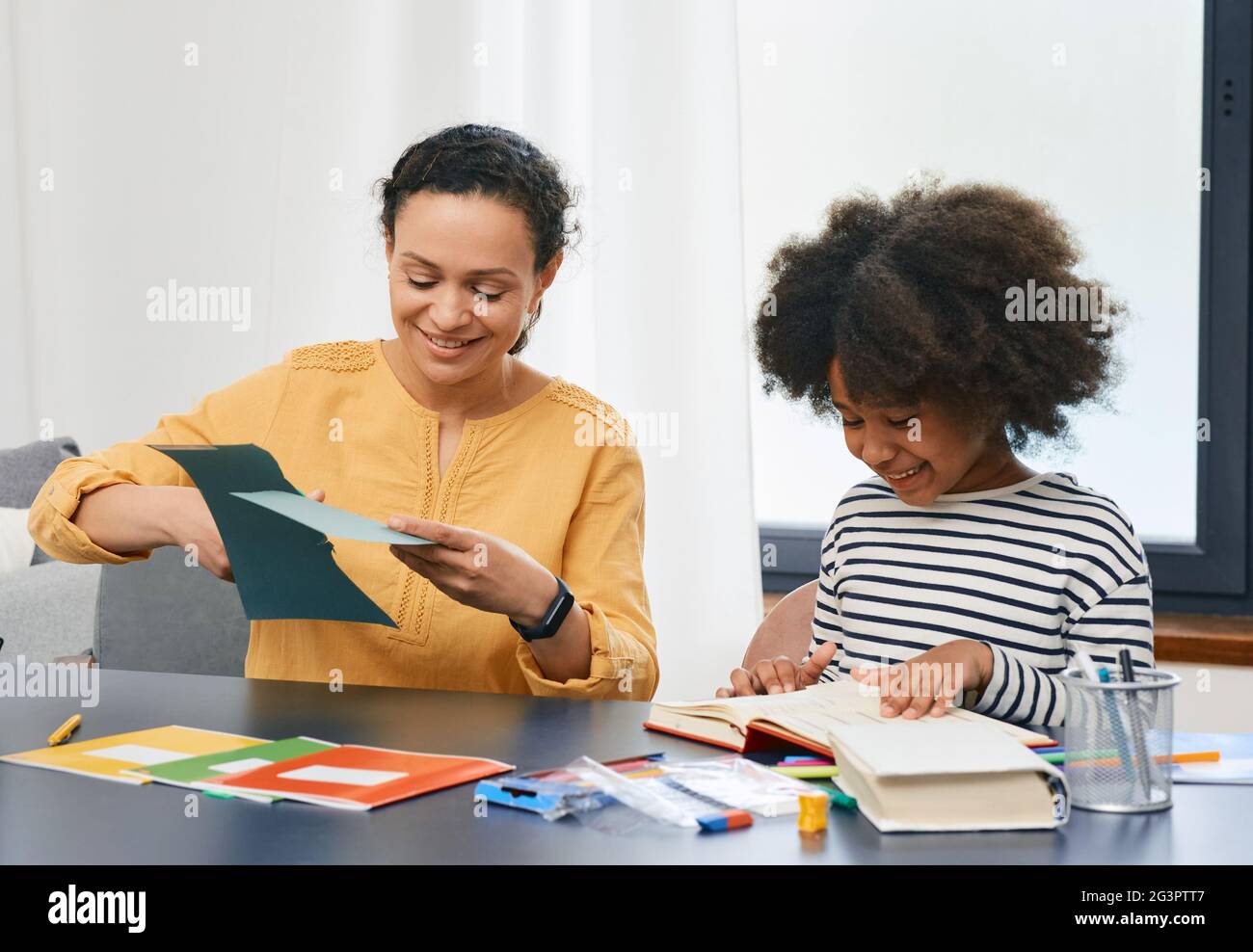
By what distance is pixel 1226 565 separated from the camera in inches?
101

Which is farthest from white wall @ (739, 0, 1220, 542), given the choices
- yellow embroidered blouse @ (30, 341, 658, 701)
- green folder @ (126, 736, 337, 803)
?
green folder @ (126, 736, 337, 803)

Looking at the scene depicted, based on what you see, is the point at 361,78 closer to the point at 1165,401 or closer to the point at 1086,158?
the point at 1086,158

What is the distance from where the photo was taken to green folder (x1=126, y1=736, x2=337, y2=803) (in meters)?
0.99

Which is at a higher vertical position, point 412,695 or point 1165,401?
point 1165,401

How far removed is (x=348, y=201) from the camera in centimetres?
303

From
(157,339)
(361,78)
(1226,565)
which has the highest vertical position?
(361,78)

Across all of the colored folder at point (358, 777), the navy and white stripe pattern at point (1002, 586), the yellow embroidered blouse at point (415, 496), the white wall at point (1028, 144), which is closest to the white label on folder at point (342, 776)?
the colored folder at point (358, 777)

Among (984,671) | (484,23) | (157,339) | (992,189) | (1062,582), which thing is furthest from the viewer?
(157,339)

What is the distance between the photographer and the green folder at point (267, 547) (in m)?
1.22

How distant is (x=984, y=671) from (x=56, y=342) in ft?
9.44

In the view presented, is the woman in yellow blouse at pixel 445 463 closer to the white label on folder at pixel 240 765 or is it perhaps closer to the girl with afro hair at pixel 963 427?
the girl with afro hair at pixel 963 427
